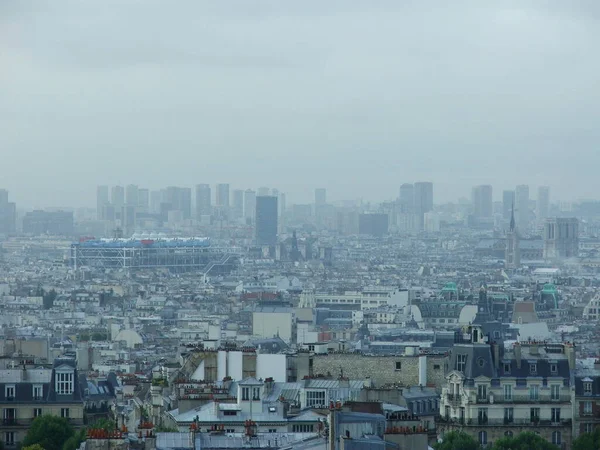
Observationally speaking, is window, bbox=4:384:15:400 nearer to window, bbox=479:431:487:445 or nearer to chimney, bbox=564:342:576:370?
window, bbox=479:431:487:445

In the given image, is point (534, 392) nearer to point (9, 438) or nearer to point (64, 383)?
point (64, 383)

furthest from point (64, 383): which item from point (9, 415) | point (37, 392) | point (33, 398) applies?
point (9, 415)

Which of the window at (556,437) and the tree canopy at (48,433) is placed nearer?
the tree canopy at (48,433)

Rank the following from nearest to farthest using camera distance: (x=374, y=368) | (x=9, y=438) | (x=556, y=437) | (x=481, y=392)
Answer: (x=9, y=438), (x=556, y=437), (x=374, y=368), (x=481, y=392)

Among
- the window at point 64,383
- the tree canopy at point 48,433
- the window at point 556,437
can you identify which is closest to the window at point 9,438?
the tree canopy at point 48,433

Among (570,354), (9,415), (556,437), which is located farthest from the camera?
(570,354)

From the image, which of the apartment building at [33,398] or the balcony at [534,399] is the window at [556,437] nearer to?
the balcony at [534,399]
